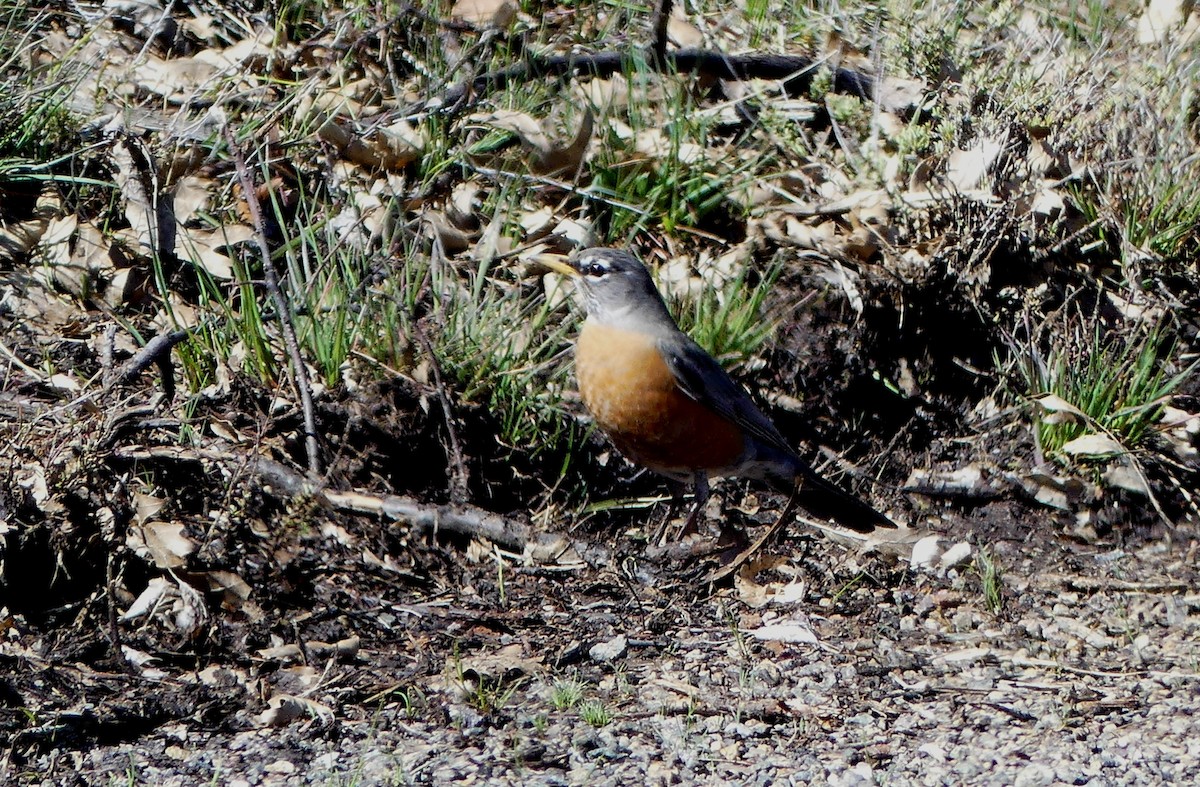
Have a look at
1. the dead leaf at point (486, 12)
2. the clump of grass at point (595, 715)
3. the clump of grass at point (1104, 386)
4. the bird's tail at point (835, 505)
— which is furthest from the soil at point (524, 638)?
the dead leaf at point (486, 12)

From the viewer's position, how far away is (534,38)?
6.04m

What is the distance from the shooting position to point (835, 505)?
4605mm

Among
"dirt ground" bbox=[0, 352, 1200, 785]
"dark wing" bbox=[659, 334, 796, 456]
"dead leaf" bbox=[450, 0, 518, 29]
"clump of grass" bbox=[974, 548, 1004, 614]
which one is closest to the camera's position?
"dirt ground" bbox=[0, 352, 1200, 785]

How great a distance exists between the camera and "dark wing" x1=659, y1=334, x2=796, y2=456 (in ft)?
14.7

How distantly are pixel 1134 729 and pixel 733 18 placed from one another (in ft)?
13.3

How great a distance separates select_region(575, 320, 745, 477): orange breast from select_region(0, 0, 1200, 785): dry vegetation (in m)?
0.29

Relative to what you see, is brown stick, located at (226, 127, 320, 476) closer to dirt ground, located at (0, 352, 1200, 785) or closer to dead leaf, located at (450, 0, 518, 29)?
dirt ground, located at (0, 352, 1200, 785)

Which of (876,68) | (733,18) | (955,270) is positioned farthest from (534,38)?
(955,270)

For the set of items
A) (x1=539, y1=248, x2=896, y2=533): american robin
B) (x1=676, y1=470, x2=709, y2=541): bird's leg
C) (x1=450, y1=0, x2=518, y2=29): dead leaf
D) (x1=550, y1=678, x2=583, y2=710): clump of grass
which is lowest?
(x1=676, y1=470, x2=709, y2=541): bird's leg

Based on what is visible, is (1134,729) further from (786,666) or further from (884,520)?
(884,520)

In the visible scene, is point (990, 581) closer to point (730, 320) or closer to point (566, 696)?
point (730, 320)

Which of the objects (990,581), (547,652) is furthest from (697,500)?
(547,652)

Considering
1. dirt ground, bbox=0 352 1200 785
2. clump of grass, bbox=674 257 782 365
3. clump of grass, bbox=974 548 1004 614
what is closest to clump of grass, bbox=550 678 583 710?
dirt ground, bbox=0 352 1200 785

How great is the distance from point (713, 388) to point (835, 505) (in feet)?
1.94
